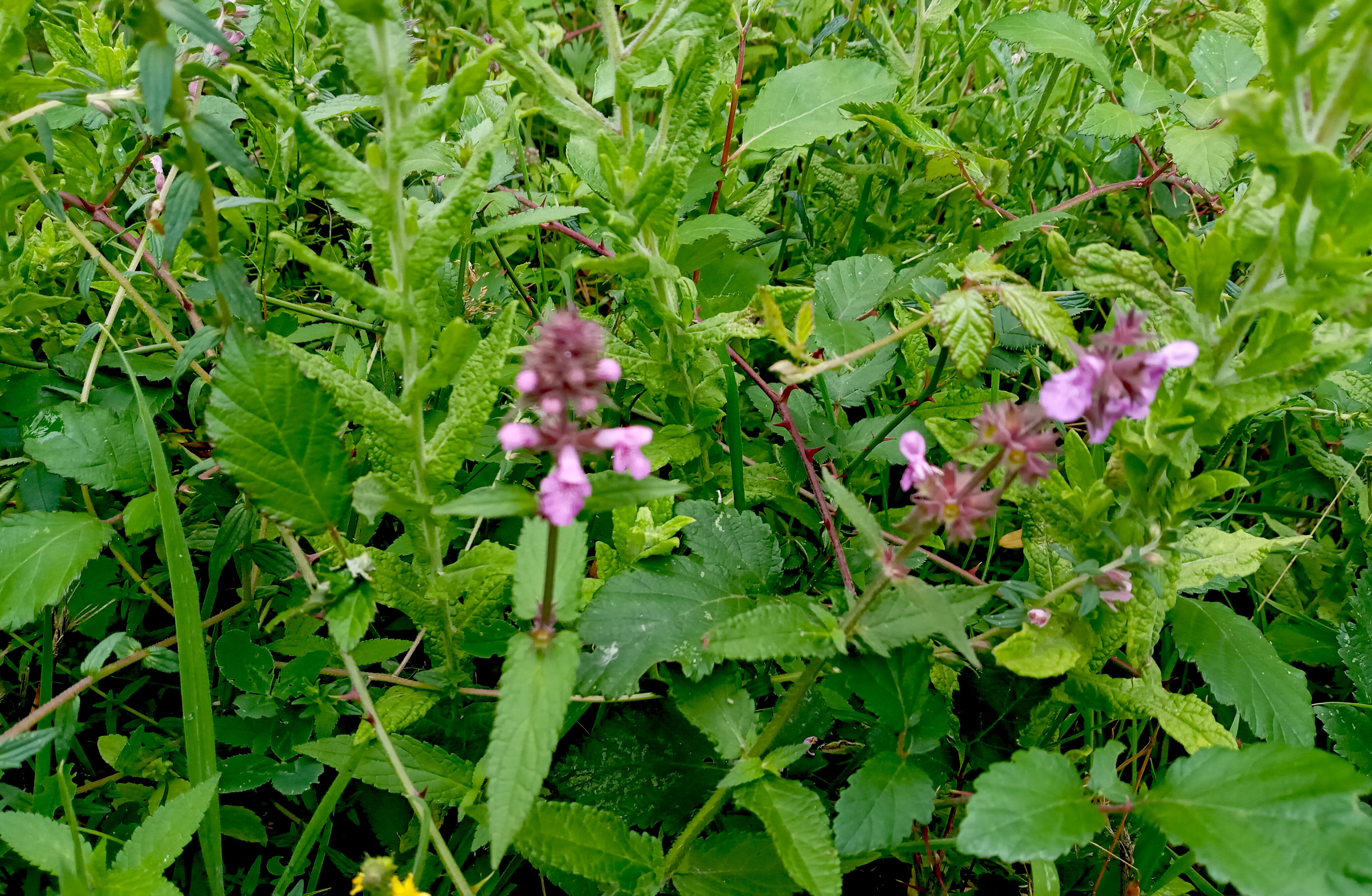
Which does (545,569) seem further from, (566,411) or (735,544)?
(735,544)

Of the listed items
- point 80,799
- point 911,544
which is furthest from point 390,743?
point 911,544

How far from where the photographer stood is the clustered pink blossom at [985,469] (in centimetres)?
116

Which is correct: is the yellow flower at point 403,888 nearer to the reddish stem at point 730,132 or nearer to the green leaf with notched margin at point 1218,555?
the green leaf with notched margin at point 1218,555

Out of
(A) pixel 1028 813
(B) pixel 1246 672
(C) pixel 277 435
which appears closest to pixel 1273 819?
(A) pixel 1028 813

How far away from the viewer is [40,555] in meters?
1.58

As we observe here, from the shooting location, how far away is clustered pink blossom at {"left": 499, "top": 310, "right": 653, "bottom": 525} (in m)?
1.05

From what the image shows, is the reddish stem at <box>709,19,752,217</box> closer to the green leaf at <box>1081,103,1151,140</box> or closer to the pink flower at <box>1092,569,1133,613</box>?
the green leaf at <box>1081,103,1151,140</box>

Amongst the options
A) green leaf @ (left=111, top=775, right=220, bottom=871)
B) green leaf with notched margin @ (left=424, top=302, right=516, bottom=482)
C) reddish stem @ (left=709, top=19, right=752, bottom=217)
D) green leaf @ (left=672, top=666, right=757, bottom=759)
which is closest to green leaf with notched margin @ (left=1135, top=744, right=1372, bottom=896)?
green leaf @ (left=672, top=666, right=757, bottom=759)

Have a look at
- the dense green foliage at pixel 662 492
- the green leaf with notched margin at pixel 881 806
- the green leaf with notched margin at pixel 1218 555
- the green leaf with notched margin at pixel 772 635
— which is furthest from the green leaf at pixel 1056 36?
the green leaf with notched margin at pixel 881 806

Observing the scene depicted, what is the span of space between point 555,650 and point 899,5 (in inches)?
116

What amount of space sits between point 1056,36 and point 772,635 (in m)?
1.75

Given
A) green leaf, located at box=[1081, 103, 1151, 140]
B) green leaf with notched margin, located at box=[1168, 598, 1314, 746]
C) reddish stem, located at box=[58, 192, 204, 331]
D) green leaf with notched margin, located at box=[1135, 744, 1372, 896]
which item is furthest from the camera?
green leaf, located at box=[1081, 103, 1151, 140]

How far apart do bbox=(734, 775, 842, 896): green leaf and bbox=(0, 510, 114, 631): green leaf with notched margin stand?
1.21 metres

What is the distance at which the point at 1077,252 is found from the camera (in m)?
1.44
